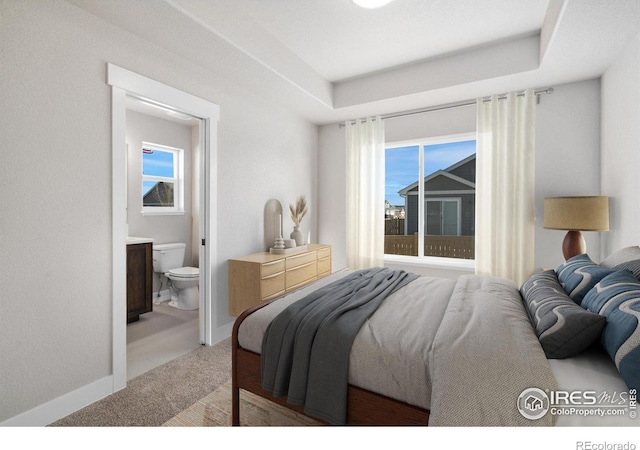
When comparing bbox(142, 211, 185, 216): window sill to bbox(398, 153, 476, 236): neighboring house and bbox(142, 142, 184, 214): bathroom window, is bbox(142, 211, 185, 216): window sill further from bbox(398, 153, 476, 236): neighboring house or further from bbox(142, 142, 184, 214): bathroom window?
bbox(398, 153, 476, 236): neighboring house

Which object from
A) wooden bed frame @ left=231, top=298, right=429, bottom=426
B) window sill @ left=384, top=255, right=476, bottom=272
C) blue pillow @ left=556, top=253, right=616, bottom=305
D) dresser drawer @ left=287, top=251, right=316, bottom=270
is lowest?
wooden bed frame @ left=231, top=298, right=429, bottom=426

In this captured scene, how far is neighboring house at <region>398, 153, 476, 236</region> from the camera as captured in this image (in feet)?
12.8

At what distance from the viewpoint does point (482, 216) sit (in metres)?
3.51

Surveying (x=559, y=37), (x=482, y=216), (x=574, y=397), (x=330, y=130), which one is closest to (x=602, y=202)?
(x=482, y=216)

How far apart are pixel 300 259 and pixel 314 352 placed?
2075 mm

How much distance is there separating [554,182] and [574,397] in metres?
2.85

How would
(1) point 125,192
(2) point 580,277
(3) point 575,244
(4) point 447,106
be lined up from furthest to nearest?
(4) point 447,106 < (3) point 575,244 < (1) point 125,192 < (2) point 580,277

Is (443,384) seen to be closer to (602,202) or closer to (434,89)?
(602,202)

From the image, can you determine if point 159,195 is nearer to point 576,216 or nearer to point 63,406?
point 63,406

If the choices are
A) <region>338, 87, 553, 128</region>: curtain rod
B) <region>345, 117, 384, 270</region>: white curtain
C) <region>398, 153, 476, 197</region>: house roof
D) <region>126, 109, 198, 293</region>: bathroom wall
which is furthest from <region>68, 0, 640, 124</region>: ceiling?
<region>126, 109, 198, 293</region>: bathroom wall

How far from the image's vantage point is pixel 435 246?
4129mm

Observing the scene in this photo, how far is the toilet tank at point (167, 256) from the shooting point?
407 cm

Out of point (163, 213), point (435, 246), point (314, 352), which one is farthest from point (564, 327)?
point (163, 213)

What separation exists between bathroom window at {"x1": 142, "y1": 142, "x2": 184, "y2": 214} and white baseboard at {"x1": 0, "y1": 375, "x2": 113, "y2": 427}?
2469mm
